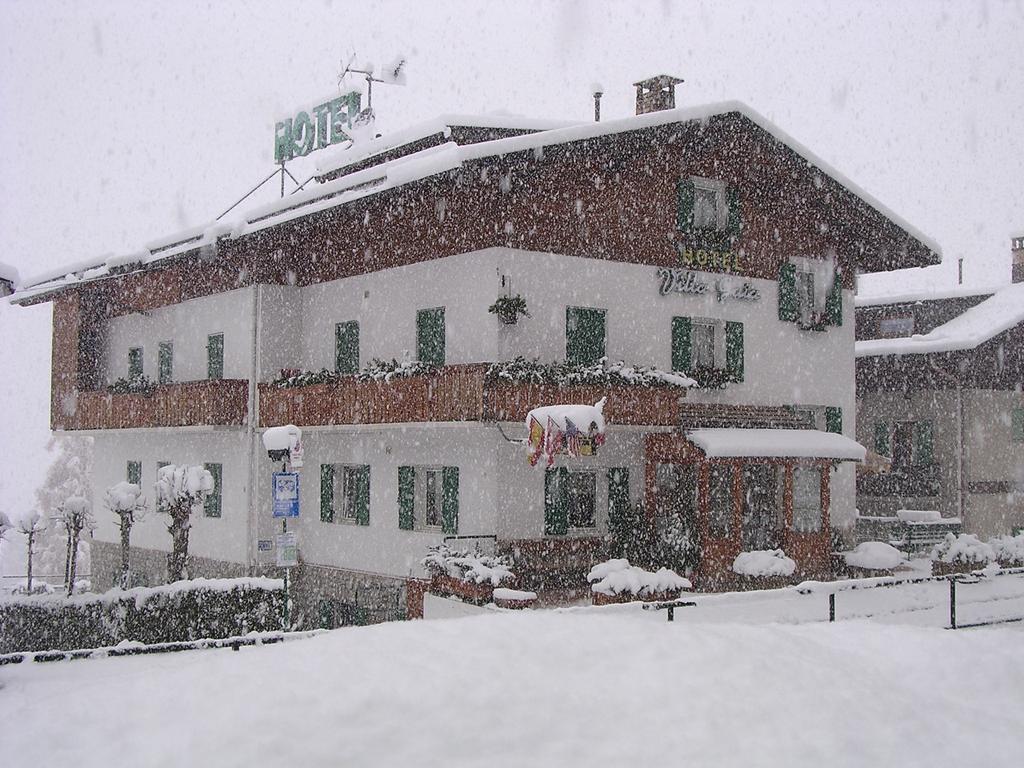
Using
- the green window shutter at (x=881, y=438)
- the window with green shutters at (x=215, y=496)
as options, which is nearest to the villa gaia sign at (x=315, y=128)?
the window with green shutters at (x=215, y=496)

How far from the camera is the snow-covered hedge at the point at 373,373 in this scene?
19.9 m

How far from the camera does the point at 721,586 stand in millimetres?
19453

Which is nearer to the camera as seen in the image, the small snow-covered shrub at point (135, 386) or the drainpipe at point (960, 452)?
the small snow-covered shrub at point (135, 386)

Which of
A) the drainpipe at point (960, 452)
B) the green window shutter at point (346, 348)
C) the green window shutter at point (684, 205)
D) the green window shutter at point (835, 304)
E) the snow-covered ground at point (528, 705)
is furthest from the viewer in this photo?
the drainpipe at point (960, 452)

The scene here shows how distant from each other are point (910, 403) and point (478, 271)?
17010mm

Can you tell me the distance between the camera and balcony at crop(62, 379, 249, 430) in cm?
2438

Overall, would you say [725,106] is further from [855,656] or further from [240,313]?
[855,656]

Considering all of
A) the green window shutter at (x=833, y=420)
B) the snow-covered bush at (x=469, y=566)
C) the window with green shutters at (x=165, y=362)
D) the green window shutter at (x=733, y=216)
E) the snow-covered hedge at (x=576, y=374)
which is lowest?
the snow-covered bush at (x=469, y=566)

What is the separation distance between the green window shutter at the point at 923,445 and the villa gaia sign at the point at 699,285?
9.65 m

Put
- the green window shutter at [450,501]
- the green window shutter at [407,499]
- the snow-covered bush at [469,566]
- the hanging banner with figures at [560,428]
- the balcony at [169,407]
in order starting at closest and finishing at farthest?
1. the snow-covered bush at [469,566]
2. the hanging banner with figures at [560,428]
3. the green window shutter at [450,501]
4. the green window shutter at [407,499]
5. the balcony at [169,407]

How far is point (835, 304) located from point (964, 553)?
721 cm

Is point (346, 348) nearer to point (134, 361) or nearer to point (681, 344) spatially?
point (681, 344)

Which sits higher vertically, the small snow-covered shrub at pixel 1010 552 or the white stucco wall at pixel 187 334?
the white stucco wall at pixel 187 334

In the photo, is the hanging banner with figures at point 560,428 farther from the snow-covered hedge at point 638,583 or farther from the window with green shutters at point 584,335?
the window with green shutters at point 584,335
